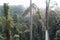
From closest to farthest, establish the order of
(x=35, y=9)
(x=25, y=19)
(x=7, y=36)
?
→ (x=7, y=36) < (x=35, y=9) < (x=25, y=19)

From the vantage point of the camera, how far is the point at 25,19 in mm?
14906

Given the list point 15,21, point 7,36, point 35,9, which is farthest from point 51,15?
point 7,36

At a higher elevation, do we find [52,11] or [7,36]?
[52,11]

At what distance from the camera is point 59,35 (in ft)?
42.5

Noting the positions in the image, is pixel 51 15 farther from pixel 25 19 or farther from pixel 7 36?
pixel 7 36

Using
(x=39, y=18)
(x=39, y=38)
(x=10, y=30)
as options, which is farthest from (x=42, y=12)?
(x=10, y=30)

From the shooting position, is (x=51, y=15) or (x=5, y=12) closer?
(x=5, y=12)

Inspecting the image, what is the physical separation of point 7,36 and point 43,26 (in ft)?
8.83

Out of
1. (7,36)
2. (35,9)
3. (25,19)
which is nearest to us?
(7,36)

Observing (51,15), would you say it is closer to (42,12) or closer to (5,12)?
(42,12)

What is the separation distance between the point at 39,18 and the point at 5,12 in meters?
2.53

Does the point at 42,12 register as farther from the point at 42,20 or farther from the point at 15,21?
the point at 15,21

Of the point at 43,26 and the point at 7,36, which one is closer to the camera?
the point at 7,36

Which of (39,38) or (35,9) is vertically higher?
(35,9)
